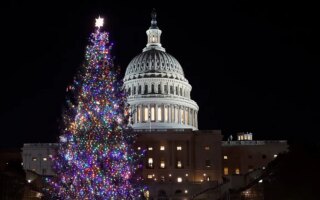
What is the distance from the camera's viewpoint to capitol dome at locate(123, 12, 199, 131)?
117688 millimetres

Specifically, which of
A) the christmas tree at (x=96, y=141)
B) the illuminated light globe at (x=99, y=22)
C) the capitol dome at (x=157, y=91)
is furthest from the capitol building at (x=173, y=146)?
the illuminated light globe at (x=99, y=22)

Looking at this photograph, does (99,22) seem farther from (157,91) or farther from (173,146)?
(157,91)

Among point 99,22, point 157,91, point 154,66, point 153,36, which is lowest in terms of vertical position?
point 99,22

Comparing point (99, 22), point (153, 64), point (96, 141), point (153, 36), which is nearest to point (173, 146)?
point (153, 64)

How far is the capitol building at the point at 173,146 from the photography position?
8788 centimetres

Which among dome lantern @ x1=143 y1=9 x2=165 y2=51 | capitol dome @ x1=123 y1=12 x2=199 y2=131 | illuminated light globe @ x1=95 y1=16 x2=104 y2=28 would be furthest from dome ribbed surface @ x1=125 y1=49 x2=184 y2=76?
illuminated light globe @ x1=95 y1=16 x2=104 y2=28

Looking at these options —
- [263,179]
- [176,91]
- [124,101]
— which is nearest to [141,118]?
[176,91]

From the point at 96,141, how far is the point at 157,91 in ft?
262

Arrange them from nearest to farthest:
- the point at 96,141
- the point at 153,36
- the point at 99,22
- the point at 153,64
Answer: the point at 96,141 < the point at 99,22 < the point at 153,64 < the point at 153,36

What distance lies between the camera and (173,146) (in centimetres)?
10081

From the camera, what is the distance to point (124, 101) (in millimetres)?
44812

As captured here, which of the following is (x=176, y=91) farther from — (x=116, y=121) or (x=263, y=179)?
(x=116, y=121)

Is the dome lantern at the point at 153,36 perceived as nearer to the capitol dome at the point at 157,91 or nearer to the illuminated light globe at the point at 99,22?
the capitol dome at the point at 157,91

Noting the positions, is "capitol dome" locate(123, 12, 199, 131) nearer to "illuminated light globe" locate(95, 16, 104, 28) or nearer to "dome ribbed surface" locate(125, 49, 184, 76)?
"dome ribbed surface" locate(125, 49, 184, 76)
